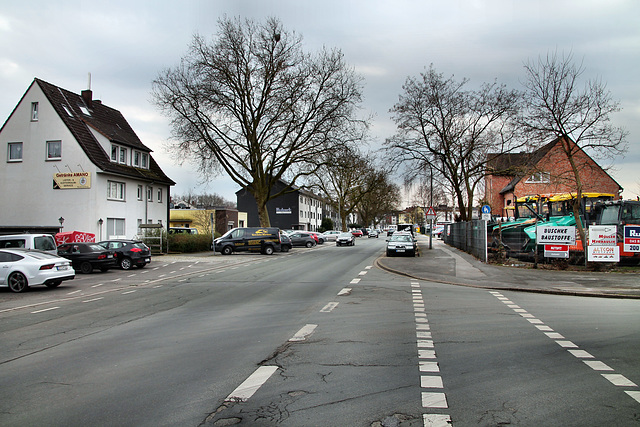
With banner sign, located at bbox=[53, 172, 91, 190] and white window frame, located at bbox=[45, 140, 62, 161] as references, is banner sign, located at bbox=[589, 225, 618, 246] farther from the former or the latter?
white window frame, located at bbox=[45, 140, 62, 161]

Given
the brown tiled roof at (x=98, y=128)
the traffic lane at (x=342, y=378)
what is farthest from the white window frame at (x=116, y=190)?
the traffic lane at (x=342, y=378)

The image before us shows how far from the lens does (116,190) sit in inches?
1487

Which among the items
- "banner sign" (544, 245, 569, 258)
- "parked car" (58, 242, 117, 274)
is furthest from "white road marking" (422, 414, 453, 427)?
"parked car" (58, 242, 117, 274)

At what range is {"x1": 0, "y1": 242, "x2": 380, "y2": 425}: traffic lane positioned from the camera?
4.78m

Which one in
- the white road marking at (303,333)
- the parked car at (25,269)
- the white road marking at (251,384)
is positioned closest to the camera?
the white road marking at (251,384)

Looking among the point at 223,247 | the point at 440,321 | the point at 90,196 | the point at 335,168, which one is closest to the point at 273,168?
the point at 335,168

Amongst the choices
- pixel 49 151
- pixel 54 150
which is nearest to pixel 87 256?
pixel 54 150

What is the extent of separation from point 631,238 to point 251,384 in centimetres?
1940

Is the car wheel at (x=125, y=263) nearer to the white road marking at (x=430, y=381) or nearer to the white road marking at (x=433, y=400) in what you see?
the white road marking at (x=430, y=381)

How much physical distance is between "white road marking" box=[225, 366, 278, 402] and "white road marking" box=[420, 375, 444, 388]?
1762mm

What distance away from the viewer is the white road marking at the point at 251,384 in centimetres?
502

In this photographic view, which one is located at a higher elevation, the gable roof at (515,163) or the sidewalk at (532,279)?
the gable roof at (515,163)

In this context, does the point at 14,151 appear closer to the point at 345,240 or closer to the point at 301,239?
the point at 301,239

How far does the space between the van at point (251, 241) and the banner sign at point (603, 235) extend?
2189 centimetres
